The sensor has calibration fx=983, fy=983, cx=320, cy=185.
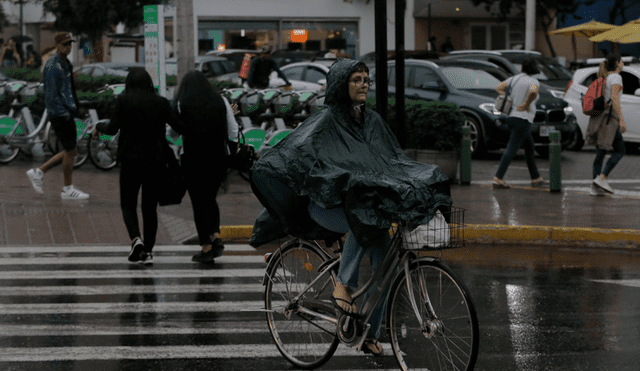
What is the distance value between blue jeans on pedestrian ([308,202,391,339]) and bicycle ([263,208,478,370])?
0.26 feet

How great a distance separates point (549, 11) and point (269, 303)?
36687 mm

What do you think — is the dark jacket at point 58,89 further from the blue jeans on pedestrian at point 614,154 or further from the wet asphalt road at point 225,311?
the blue jeans on pedestrian at point 614,154

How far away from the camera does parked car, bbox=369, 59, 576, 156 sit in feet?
56.6

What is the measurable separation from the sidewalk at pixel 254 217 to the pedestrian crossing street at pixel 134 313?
0.65 meters

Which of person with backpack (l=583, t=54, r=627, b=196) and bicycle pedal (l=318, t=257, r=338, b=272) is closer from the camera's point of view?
bicycle pedal (l=318, t=257, r=338, b=272)

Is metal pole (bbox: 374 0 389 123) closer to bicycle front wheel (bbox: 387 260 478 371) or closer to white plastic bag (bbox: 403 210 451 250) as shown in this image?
bicycle front wheel (bbox: 387 260 478 371)

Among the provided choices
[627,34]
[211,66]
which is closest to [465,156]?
[627,34]

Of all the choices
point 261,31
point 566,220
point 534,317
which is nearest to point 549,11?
point 261,31

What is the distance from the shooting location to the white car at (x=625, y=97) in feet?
58.6

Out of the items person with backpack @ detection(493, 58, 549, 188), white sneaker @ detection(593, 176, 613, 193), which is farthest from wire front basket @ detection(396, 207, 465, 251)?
person with backpack @ detection(493, 58, 549, 188)

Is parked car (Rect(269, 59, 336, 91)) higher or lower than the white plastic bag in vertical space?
higher

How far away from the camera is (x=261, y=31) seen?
42.5 m

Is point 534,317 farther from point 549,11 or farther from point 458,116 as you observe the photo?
point 549,11

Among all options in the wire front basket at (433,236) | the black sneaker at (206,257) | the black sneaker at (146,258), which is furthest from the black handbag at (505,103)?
the wire front basket at (433,236)
